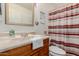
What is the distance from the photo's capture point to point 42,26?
4.33 feet

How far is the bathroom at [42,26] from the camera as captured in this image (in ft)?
3.82

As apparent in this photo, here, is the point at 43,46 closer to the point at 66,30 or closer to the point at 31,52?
the point at 31,52

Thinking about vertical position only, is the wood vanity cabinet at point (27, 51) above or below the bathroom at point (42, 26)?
below

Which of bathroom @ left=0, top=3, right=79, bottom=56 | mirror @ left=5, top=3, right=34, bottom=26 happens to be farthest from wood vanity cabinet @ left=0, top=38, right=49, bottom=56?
mirror @ left=5, top=3, right=34, bottom=26

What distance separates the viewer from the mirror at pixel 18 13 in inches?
47.9

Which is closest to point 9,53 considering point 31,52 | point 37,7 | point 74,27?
point 31,52

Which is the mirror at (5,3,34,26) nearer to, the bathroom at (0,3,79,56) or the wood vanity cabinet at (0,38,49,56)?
the bathroom at (0,3,79,56)

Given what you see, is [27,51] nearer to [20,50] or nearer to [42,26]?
[20,50]

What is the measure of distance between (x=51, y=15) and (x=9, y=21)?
0.52m

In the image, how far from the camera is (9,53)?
0.80m

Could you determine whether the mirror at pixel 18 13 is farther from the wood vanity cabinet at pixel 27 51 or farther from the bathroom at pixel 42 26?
the wood vanity cabinet at pixel 27 51

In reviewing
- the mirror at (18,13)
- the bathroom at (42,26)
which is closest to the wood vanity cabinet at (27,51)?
the bathroom at (42,26)

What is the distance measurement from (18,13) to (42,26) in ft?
1.12

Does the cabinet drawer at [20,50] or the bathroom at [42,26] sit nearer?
the cabinet drawer at [20,50]
